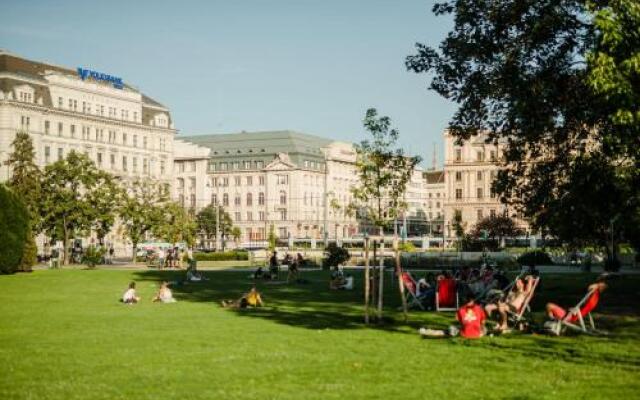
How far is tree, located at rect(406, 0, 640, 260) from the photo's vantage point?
22.3 metres

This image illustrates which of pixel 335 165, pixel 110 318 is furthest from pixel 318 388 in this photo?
pixel 335 165

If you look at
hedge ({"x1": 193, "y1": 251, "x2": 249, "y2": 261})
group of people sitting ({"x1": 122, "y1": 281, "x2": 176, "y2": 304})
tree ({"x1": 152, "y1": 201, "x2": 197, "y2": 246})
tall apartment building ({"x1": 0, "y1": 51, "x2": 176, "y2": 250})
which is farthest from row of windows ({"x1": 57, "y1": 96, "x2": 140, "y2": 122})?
group of people sitting ({"x1": 122, "y1": 281, "x2": 176, "y2": 304})

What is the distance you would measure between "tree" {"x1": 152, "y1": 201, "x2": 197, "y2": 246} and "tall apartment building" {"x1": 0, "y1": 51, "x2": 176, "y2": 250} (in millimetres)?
15903

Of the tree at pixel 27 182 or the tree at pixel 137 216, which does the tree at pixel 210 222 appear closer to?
the tree at pixel 27 182

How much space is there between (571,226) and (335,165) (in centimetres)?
12862

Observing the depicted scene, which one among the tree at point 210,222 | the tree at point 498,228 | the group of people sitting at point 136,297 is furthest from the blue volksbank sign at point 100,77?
the group of people sitting at point 136,297

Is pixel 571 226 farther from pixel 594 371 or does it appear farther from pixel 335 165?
pixel 335 165

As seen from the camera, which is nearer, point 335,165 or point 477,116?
point 477,116

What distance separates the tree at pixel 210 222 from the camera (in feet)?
429

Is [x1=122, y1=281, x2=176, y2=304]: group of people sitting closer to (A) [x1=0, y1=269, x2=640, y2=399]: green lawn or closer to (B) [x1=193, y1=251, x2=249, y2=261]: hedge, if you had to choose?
(A) [x1=0, y1=269, x2=640, y2=399]: green lawn

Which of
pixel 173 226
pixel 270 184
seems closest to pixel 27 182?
pixel 173 226

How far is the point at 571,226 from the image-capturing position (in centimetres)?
3219

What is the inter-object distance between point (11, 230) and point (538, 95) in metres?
38.8

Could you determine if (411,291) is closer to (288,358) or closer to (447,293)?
(447,293)
